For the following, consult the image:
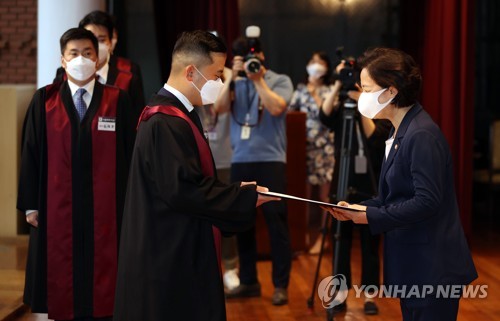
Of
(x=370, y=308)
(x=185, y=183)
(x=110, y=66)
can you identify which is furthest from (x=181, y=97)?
(x=370, y=308)

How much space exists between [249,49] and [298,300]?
1.51m

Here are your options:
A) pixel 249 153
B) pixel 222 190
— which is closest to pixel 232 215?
pixel 222 190

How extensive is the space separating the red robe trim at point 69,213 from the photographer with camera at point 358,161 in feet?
4.37

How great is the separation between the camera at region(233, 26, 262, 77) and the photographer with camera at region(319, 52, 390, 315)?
1.57 ft

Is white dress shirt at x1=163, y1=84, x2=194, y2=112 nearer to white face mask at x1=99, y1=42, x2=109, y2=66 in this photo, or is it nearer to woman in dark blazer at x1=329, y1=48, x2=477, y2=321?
woman in dark blazer at x1=329, y1=48, x2=477, y2=321

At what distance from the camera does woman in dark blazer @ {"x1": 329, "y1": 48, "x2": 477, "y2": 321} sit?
2.60 meters

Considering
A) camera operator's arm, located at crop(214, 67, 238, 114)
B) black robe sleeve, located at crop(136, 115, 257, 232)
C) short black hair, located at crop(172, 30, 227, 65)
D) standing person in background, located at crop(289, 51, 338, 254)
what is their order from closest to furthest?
black robe sleeve, located at crop(136, 115, 257, 232) → short black hair, located at crop(172, 30, 227, 65) → camera operator's arm, located at crop(214, 67, 238, 114) → standing person in background, located at crop(289, 51, 338, 254)

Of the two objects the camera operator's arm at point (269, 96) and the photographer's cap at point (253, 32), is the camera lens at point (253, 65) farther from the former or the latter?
the photographer's cap at point (253, 32)

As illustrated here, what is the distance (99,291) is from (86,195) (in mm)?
429

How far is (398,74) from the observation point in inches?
108

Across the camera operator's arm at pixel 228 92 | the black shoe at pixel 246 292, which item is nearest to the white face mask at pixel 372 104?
the camera operator's arm at pixel 228 92

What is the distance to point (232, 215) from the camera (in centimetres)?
260

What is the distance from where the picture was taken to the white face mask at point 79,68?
3.72 meters

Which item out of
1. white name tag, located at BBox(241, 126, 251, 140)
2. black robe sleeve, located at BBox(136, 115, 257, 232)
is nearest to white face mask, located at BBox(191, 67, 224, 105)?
black robe sleeve, located at BBox(136, 115, 257, 232)
